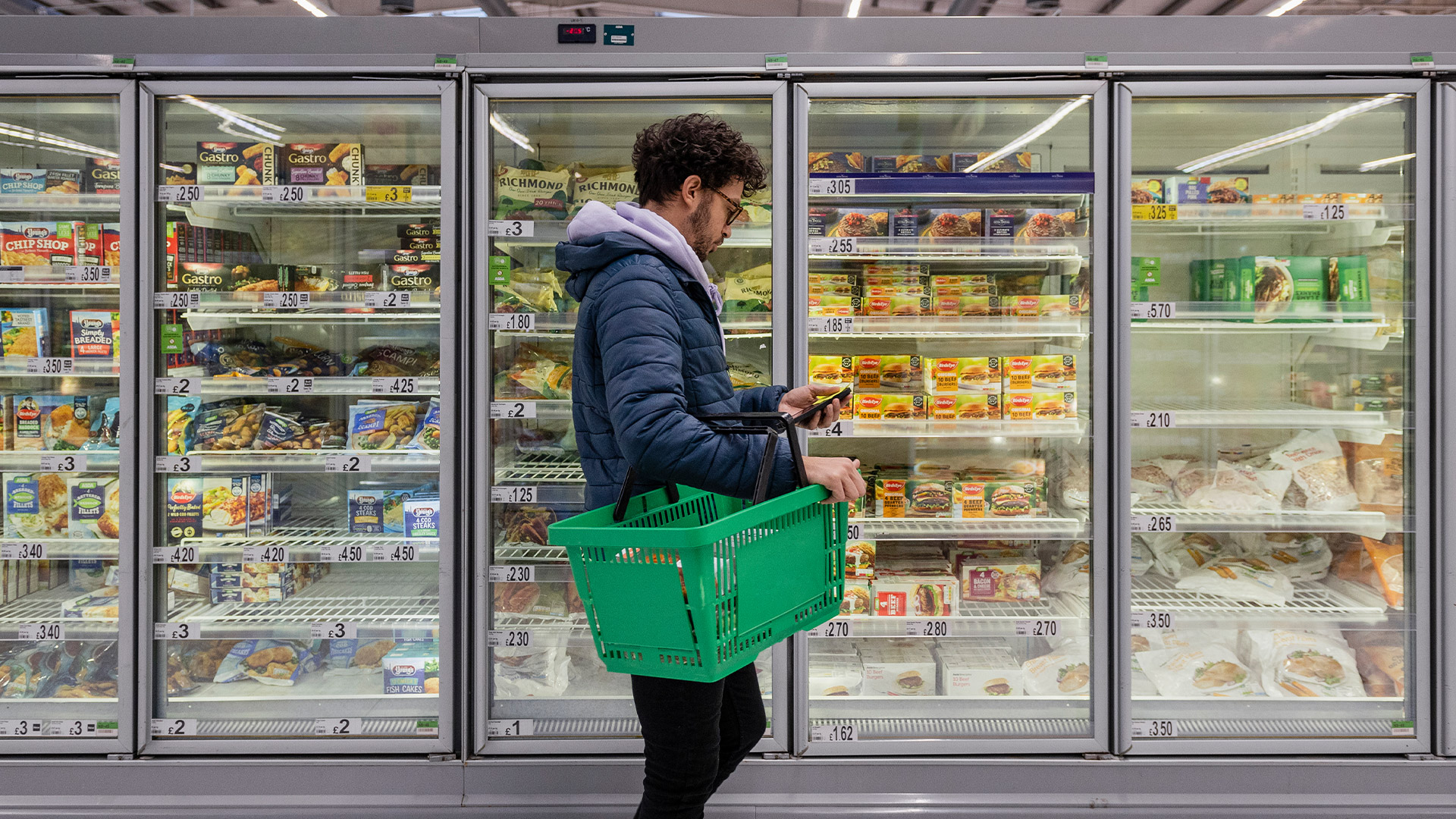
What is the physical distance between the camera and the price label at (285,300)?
235 centimetres

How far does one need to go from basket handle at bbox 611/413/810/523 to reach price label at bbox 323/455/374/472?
1.30 metres

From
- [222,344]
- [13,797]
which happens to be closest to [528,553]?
[222,344]

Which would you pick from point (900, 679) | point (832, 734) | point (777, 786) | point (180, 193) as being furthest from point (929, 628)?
point (180, 193)

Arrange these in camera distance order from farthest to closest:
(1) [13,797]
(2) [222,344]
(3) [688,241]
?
(2) [222,344] → (1) [13,797] → (3) [688,241]

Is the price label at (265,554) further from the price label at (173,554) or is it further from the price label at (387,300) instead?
the price label at (387,300)

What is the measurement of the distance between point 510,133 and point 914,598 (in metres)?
2.00

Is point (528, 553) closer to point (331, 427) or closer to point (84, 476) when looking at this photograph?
point (331, 427)

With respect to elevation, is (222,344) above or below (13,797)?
above

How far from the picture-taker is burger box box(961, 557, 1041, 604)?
2.65m

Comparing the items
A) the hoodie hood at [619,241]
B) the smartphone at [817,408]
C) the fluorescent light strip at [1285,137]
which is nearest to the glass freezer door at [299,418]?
the hoodie hood at [619,241]

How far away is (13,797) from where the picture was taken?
2.36m

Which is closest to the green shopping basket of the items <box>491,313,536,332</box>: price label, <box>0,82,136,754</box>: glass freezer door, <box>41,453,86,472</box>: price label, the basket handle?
the basket handle

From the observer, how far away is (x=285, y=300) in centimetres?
236

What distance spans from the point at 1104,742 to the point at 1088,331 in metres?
1.22
